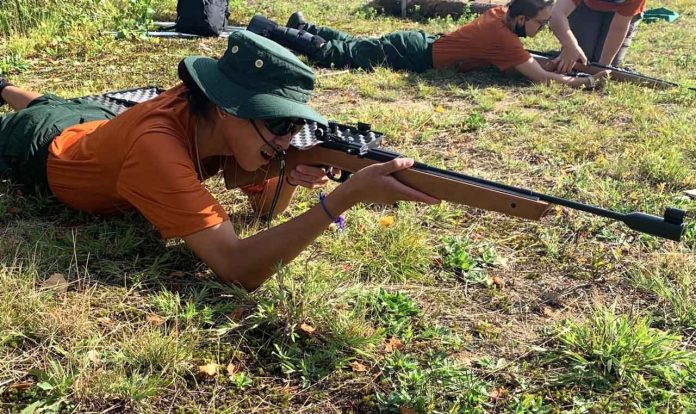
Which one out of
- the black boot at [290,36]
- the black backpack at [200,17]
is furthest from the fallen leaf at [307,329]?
the black backpack at [200,17]

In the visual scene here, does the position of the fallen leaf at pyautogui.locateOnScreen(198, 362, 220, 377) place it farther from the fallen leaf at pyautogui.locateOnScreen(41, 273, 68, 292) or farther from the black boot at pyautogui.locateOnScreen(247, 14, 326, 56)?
the black boot at pyautogui.locateOnScreen(247, 14, 326, 56)

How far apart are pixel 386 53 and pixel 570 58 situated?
2.17 meters

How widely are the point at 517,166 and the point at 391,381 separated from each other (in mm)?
2756

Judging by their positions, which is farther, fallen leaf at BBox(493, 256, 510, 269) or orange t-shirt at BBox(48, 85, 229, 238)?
fallen leaf at BBox(493, 256, 510, 269)

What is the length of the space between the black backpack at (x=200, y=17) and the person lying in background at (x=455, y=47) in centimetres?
124

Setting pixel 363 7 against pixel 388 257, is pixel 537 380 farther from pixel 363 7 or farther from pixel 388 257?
pixel 363 7

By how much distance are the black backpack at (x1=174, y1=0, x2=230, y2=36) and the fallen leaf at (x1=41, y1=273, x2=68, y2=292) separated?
6517 mm

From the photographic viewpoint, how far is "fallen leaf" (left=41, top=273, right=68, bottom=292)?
→ 114 inches

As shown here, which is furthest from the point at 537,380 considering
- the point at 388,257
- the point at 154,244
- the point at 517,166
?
the point at 517,166

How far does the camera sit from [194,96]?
9.35ft

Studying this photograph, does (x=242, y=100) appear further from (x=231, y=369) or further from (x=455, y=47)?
(x=455, y=47)

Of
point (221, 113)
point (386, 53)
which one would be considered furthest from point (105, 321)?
point (386, 53)

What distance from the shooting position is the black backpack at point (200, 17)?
8797 mm

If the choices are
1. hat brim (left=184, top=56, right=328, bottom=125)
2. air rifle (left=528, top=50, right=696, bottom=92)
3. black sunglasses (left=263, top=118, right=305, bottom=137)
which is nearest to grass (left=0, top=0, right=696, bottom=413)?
black sunglasses (left=263, top=118, right=305, bottom=137)
